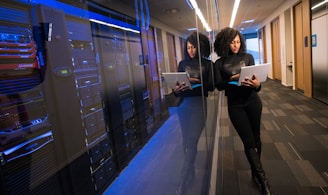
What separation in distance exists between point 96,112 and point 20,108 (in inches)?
18.5

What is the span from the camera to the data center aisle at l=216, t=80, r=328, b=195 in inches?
74.1

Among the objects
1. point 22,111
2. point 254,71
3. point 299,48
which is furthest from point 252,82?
point 299,48

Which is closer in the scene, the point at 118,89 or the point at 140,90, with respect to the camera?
the point at 118,89

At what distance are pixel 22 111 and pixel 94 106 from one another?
0.44 m

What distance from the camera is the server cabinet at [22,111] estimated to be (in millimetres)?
530

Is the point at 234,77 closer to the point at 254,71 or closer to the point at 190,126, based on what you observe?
the point at 254,71

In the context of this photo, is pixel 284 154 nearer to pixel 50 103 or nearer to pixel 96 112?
pixel 96 112

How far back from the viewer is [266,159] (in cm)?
237

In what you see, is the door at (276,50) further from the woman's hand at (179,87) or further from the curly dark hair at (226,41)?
the woman's hand at (179,87)

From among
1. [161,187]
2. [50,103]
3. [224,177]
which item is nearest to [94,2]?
[50,103]

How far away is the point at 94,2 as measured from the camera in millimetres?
907

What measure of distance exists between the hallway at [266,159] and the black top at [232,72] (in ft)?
1.84

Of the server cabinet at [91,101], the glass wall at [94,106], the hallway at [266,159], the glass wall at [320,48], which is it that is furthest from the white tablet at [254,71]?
the glass wall at [320,48]

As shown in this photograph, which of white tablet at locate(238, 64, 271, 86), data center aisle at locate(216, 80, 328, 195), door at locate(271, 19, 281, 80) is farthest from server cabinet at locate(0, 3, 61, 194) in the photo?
door at locate(271, 19, 281, 80)
